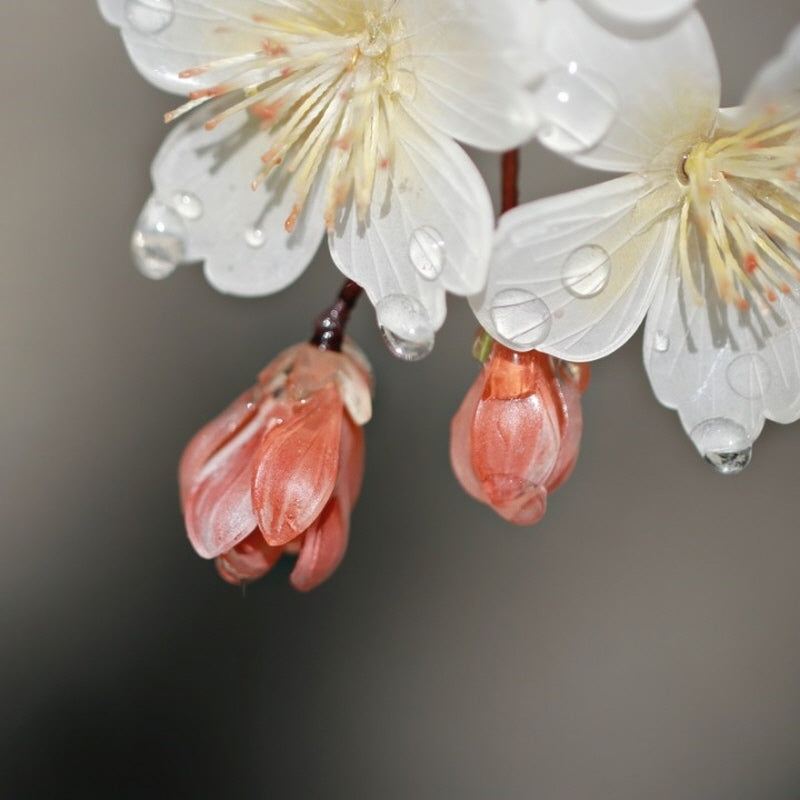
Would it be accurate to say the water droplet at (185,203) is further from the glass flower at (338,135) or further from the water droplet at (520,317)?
the water droplet at (520,317)

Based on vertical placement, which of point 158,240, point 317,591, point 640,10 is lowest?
point 317,591

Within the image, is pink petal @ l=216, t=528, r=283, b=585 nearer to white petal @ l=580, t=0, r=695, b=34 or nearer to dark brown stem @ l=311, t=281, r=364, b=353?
dark brown stem @ l=311, t=281, r=364, b=353

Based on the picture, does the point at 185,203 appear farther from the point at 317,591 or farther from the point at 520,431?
the point at 317,591

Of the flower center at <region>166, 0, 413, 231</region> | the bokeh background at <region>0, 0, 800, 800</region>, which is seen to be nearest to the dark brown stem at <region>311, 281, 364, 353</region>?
the flower center at <region>166, 0, 413, 231</region>

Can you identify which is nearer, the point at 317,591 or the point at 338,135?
the point at 338,135

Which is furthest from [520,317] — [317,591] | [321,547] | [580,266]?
[317,591]

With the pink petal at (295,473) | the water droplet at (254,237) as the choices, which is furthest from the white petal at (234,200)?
the pink petal at (295,473)
